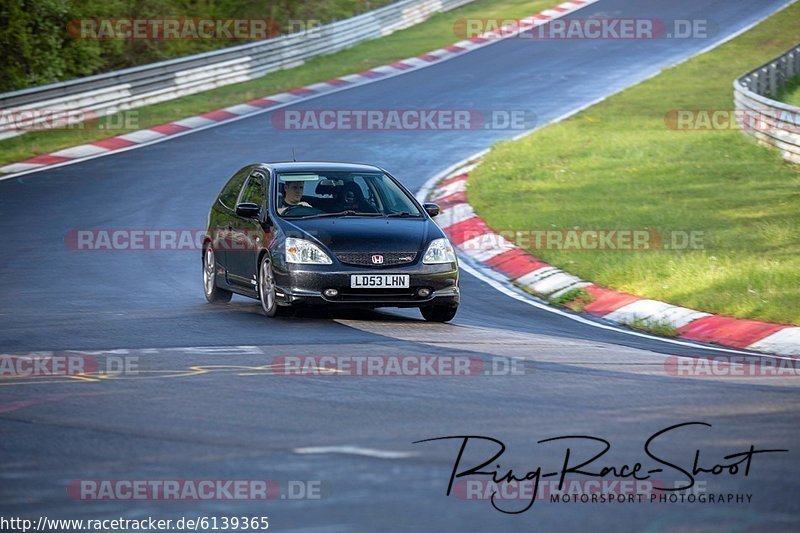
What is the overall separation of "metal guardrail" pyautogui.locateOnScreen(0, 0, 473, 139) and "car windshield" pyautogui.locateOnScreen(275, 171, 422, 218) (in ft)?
48.1

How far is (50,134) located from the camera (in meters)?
27.5

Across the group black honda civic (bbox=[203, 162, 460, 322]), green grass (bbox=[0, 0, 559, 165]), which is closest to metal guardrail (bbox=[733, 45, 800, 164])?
black honda civic (bbox=[203, 162, 460, 322])

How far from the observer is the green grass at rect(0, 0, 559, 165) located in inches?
1061

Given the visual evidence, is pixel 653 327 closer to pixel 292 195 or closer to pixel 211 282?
pixel 292 195

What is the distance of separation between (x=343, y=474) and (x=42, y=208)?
15538 millimetres

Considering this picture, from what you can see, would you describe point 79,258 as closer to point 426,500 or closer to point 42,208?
point 42,208

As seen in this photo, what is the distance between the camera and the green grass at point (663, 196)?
14258 millimetres

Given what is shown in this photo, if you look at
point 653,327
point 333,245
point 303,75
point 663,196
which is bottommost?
point 653,327

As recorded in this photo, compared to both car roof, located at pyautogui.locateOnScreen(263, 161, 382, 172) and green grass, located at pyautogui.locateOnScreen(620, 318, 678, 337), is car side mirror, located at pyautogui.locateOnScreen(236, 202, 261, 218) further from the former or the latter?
green grass, located at pyautogui.locateOnScreen(620, 318, 678, 337)

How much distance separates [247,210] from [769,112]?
11548 millimetres

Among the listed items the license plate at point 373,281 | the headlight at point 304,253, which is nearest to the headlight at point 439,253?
the license plate at point 373,281

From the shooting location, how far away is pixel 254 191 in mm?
14211

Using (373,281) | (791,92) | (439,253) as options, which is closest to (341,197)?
(439,253)

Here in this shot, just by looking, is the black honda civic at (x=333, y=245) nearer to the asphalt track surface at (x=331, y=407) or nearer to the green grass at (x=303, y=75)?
the asphalt track surface at (x=331, y=407)
